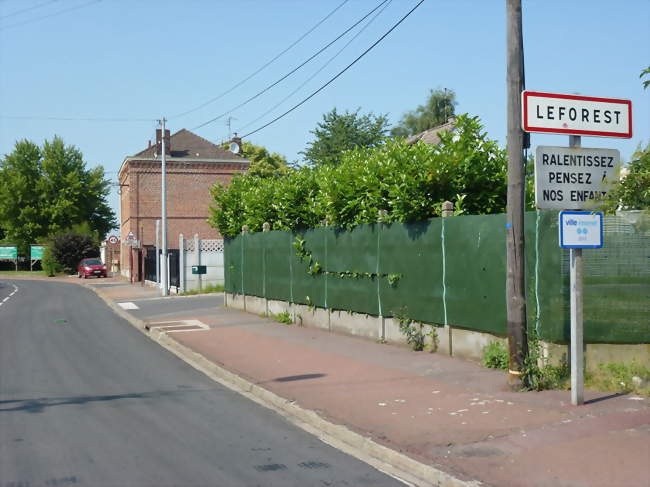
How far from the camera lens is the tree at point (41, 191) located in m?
79.1

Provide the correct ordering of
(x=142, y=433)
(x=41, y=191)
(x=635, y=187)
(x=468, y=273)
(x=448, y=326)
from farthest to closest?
(x=41, y=191)
(x=448, y=326)
(x=468, y=273)
(x=142, y=433)
(x=635, y=187)

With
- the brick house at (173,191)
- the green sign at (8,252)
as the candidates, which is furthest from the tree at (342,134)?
the green sign at (8,252)

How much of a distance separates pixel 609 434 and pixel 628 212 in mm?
3490

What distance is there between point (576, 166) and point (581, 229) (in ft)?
2.68

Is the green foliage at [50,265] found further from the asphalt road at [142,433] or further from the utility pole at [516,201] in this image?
the utility pole at [516,201]

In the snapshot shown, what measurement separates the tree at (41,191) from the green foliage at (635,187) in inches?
3073

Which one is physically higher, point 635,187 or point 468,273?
point 635,187

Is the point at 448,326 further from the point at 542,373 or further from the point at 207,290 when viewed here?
the point at 207,290

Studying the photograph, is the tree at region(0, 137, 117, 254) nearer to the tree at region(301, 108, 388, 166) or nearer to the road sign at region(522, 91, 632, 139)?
the tree at region(301, 108, 388, 166)

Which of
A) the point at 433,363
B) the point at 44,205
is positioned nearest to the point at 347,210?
the point at 433,363

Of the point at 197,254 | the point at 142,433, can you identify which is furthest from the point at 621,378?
the point at 197,254

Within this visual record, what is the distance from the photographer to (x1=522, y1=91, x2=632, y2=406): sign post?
321 inches

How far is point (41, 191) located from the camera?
80.1m

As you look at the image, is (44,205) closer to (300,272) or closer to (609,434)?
(300,272)
